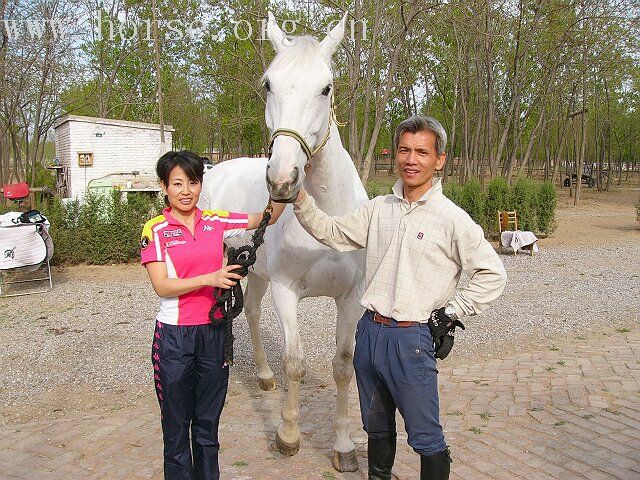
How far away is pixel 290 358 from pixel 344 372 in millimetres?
402

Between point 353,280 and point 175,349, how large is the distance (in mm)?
1244

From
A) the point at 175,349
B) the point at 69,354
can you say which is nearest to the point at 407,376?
the point at 175,349

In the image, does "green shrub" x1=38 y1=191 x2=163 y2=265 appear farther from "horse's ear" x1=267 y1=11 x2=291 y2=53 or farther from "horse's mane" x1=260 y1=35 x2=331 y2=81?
"horse's mane" x1=260 y1=35 x2=331 y2=81

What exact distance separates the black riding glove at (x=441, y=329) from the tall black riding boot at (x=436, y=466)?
1.42 feet

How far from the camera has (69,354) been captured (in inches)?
229

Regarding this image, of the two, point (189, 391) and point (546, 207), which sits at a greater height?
point (546, 207)

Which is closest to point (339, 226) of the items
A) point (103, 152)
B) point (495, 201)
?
point (495, 201)

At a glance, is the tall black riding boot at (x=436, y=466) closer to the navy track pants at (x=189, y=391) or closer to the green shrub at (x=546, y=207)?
the navy track pants at (x=189, y=391)

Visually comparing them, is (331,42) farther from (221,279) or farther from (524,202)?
(524,202)

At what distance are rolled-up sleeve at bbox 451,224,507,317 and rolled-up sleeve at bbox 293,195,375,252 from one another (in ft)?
1.56

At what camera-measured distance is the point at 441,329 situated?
88.7 inches

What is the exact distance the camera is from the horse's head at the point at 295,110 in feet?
7.28

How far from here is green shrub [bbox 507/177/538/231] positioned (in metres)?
14.1

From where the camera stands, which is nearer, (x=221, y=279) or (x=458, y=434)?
(x=221, y=279)
